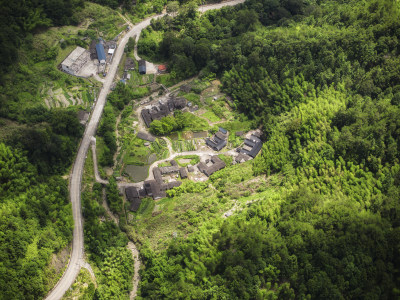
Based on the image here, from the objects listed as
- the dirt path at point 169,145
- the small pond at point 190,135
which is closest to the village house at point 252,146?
the small pond at point 190,135

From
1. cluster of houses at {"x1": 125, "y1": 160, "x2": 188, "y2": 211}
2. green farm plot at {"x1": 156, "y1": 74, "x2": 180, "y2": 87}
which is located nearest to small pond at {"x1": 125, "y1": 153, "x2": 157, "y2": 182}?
cluster of houses at {"x1": 125, "y1": 160, "x2": 188, "y2": 211}

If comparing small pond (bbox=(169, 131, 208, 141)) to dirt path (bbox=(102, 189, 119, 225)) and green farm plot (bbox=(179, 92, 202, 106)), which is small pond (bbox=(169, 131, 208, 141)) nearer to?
green farm plot (bbox=(179, 92, 202, 106))

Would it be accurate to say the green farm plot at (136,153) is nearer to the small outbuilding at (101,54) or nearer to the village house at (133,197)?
the village house at (133,197)

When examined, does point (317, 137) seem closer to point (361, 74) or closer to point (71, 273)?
point (361, 74)

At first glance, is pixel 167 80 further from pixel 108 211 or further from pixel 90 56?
pixel 108 211

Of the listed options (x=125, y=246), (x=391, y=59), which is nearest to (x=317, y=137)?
(x=391, y=59)

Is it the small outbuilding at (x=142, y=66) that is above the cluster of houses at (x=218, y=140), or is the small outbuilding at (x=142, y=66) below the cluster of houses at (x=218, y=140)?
above

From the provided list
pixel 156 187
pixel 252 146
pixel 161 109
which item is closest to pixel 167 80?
pixel 161 109
